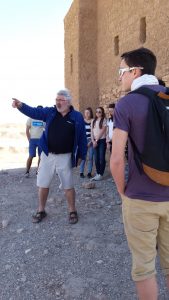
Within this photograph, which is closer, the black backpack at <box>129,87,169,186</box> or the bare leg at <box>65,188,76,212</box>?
the black backpack at <box>129,87,169,186</box>

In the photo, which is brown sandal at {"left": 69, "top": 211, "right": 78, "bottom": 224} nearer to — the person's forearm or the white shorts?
the white shorts

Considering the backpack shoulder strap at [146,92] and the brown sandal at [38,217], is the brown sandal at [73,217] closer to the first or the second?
the brown sandal at [38,217]

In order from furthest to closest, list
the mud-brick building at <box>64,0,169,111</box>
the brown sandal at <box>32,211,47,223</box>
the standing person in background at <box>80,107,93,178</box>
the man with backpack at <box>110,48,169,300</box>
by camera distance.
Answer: the mud-brick building at <box>64,0,169,111</box> → the standing person in background at <box>80,107,93,178</box> → the brown sandal at <box>32,211,47,223</box> → the man with backpack at <box>110,48,169,300</box>

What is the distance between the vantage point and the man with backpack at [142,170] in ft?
7.76

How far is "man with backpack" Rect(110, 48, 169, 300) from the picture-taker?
237cm

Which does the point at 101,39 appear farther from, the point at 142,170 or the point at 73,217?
the point at 142,170

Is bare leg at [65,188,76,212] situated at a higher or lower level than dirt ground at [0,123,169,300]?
higher

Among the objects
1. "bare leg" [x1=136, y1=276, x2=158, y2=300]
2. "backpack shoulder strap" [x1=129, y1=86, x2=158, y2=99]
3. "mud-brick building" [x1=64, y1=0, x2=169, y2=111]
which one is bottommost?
"bare leg" [x1=136, y1=276, x2=158, y2=300]

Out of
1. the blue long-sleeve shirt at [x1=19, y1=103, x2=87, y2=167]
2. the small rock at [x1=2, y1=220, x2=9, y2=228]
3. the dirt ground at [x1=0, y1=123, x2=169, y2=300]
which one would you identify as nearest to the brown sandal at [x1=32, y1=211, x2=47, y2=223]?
the dirt ground at [x1=0, y1=123, x2=169, y2=300]

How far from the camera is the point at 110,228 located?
5039mm

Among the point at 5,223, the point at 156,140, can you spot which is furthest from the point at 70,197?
the point at 156,140

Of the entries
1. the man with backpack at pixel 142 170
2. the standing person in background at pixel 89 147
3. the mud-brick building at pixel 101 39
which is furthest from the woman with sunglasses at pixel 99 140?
the man with backpack at pixel 142 170

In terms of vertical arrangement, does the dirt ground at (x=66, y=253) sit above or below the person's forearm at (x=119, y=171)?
below

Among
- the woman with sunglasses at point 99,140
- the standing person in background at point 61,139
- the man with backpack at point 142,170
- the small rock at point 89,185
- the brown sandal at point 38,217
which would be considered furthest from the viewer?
the woman with sunglasses at point 99,140
